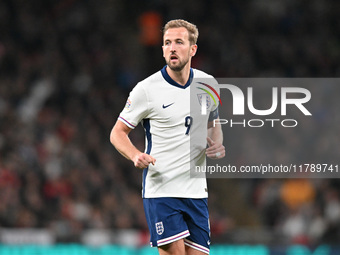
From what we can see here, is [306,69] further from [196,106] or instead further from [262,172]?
[196,106]

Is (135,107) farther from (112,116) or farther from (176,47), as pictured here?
(112,116)

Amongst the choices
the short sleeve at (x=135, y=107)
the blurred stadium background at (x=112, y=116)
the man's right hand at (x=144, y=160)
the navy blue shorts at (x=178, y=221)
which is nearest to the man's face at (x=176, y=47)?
the short sleeve at (x=135, y=107)

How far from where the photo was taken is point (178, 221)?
20.0 ft

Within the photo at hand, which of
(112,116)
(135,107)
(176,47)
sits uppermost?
(176,47)

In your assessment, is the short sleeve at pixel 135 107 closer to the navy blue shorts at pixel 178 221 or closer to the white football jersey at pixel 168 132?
the white football jersey at pixel 168 132

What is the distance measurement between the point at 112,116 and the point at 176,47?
9142 millimetres

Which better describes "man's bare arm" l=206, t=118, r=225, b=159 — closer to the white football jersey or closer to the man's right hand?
the white football jersey

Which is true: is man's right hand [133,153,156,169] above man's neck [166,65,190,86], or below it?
below

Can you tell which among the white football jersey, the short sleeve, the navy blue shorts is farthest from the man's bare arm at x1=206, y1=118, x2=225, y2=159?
the short sleeve

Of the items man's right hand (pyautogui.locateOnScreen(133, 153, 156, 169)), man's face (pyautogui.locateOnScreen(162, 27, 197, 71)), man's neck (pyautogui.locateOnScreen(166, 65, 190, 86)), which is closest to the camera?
man's right hand (pyautogui.locateOnScreen(133, 153, 156, 169))

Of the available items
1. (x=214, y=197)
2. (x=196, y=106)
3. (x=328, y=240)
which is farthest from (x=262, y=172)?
(x=196, y=106)

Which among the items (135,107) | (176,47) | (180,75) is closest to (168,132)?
(135,107)

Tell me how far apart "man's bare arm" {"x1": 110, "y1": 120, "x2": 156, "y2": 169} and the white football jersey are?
0.07 meters

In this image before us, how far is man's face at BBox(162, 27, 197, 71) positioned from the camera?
19.8 ft
